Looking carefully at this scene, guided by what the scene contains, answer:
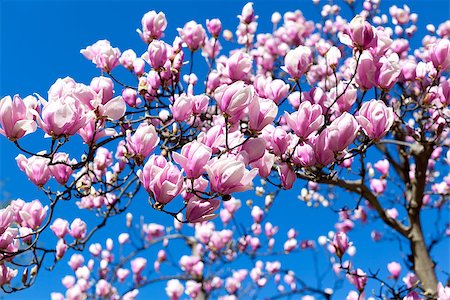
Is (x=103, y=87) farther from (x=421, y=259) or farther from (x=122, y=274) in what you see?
(x=122, y=274)

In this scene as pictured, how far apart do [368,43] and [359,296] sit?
135 centimetres

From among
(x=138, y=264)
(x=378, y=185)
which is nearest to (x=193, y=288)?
(x=138, y=264)

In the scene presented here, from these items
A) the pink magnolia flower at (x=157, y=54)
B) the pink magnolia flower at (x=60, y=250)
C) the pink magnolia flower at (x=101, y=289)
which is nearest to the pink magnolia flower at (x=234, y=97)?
the pink magnolia flower at (x=157, y=54)

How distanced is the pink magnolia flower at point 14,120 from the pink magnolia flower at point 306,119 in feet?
2.89

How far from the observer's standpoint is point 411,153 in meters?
3.72

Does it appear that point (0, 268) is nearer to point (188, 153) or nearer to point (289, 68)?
point (188, 153)

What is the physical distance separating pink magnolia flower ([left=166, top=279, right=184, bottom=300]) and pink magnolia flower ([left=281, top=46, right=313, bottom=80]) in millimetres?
4234

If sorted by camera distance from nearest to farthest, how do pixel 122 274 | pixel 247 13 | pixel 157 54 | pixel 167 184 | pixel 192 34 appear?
pixel 167 184 < pixel 157 54 < pixel 192 34 < pixel 247 13 < pixel 122 274

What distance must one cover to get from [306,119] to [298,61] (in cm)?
38

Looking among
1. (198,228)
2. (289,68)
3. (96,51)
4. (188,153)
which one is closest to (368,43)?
(289,68)

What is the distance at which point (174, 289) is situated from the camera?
18.6 feet

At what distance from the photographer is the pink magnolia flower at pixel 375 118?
1637 millimetres

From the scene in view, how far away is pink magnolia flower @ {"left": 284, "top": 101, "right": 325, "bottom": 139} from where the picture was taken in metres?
1.65

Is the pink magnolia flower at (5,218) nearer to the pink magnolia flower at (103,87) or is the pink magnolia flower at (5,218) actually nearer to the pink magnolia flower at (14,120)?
the pink magnolia flower at (14,120)
